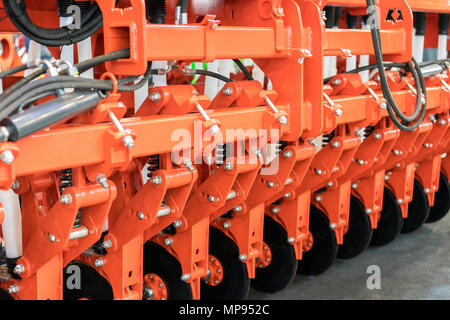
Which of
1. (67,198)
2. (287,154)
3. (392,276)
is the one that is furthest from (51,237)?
(392,276)

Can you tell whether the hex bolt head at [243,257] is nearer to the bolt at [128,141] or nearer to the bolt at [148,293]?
the bolt at [148,293]

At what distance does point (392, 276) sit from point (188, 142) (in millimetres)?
1871

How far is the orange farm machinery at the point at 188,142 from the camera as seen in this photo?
1.71 m

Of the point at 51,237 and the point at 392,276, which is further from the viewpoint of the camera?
the point at 392,276

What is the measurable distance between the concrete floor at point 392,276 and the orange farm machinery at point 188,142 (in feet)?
0.40

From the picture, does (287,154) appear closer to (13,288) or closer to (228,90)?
(228,90)

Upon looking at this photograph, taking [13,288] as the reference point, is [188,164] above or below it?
above

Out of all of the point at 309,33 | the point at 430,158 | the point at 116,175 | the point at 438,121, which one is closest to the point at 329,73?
the point at 438,121

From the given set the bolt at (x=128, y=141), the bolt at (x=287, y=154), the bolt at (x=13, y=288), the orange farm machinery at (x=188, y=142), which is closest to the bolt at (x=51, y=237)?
the orange farm machinery at (x=188, y=142)

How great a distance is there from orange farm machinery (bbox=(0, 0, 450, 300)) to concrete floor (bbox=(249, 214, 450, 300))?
0.12m

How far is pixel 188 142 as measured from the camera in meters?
1.97

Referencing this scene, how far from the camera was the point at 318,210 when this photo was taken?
3260mm

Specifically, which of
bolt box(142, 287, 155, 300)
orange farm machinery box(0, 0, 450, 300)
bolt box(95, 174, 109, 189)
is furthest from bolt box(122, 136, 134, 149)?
bolt box(142, 287, 155, 300)

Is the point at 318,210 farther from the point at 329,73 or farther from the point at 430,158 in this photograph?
the point at 430,158
